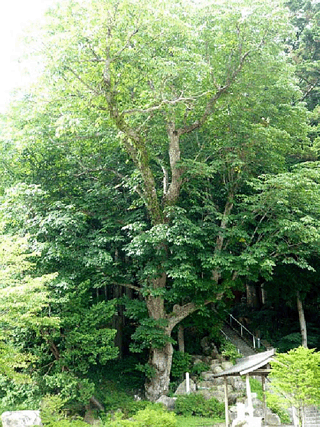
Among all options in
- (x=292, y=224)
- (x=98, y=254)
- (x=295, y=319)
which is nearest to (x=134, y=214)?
(x=98, y=254)

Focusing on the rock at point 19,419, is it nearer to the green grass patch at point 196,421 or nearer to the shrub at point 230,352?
the green grass patch at point 196,421

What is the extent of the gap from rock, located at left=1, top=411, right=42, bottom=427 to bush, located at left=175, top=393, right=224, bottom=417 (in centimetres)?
511

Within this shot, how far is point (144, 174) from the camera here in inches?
504

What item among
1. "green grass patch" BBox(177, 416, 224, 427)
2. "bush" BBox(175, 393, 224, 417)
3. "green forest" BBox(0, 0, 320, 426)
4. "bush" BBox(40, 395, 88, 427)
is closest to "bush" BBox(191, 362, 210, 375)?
"green forest" BBox(0, 0, 320, 426)

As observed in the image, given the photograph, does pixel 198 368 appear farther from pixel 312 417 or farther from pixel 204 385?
pixel 312 417

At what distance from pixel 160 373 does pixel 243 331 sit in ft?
24.2

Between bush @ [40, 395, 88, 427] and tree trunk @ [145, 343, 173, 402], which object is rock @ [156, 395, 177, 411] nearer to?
tree trunk @ [145, 343, 173, 402]

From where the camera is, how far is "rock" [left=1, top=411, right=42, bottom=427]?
860cm

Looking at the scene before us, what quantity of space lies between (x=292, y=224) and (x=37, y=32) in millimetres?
8484

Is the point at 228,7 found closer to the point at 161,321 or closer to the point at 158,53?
the point at 158,53

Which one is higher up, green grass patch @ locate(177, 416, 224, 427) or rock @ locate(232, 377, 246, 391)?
rock @ locate(232, 377, 246, 391)

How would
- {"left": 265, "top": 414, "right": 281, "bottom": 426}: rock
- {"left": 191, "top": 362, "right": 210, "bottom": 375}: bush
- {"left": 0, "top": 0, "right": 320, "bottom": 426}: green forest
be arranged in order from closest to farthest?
{"left": 0, "top": 0, "right": 320, "bottom": 426}: green forest < {"left": 265, "top": 414, "right": 281, "bottom": 426}: rock < {"left": 191, "top": 362, "right": 210, "bottom": 375}: bush

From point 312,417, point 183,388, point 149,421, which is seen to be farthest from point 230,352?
point 149,421

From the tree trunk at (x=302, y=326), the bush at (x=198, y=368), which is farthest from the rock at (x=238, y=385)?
the tree trunk at (x=302, y=326)
